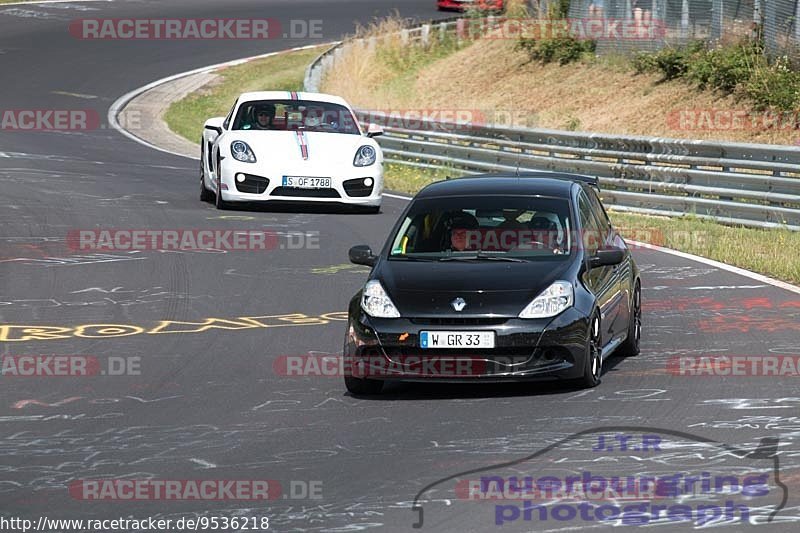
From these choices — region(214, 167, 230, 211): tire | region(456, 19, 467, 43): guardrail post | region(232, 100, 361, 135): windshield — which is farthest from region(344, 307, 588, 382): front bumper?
region(456, 19, 467, 43): guardrail post

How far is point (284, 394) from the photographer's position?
32.8 ft

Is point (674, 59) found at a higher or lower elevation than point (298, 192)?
higher

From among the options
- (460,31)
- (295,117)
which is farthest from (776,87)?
(460,31)

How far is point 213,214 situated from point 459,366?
446 inches

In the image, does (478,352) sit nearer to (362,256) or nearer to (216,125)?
(362,256)

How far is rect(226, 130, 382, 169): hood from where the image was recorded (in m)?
20.5

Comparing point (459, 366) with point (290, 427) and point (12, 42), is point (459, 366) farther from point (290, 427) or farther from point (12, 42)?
point (12, 42)

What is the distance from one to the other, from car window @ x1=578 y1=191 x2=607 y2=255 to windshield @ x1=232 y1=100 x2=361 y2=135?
1022 cm

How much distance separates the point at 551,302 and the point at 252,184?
11203 mm

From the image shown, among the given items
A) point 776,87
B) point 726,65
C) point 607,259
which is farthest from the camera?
point 726,65

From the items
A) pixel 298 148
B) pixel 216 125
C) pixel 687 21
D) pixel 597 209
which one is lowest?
pixel 298 148

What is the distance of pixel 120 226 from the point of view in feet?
63.1

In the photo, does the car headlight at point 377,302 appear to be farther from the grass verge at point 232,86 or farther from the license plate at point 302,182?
the grass verge at point 232,86

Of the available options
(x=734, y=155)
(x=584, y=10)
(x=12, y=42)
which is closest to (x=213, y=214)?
(x=734, y=155)
